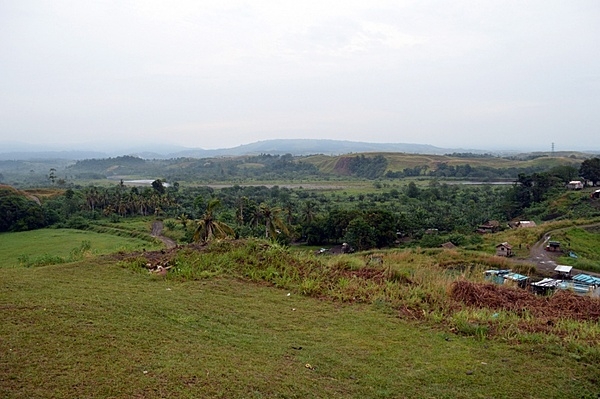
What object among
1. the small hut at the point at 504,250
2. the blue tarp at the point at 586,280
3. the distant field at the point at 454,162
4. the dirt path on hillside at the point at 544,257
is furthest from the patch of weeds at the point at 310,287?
the distant field at the point at 454,162

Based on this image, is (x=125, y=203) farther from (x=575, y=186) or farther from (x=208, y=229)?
(x=575, y=186)

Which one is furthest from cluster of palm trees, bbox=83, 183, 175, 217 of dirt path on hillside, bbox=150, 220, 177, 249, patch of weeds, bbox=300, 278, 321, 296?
patch of weeds, bbox=300, 278, 321, 296

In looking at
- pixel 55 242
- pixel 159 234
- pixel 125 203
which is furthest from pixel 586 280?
pixel 125 203

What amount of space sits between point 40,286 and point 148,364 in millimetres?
3900

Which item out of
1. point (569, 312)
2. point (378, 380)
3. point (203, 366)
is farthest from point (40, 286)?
point (569, 312)

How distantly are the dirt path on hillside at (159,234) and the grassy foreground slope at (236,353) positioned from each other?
27.2m

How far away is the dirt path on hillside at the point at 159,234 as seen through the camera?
115 feet

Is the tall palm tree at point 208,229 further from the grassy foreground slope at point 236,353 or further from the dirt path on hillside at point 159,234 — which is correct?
the dirt path on hillside at point 159,234

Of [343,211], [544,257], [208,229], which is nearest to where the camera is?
[208,229]

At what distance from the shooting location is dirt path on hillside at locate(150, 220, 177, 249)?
3498cm

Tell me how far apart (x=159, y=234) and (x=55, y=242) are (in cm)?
900

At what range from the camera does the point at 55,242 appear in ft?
111

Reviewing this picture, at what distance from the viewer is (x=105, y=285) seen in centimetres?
817

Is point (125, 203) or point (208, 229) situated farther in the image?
point (125, 203)
